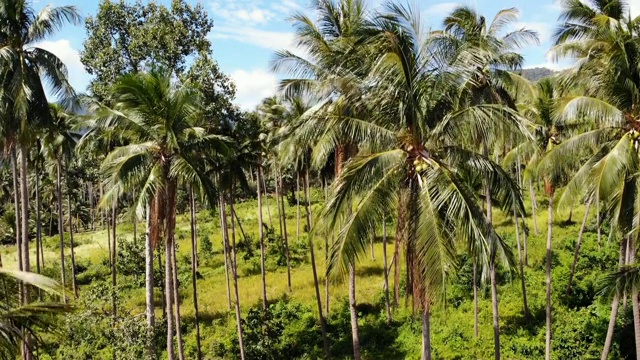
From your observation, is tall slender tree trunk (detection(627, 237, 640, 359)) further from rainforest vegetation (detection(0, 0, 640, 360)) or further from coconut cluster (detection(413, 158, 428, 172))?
coconut cluster (detection(413, 158, 428, 172))

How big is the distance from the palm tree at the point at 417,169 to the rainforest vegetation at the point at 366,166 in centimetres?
4

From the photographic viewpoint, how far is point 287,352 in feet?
82.9

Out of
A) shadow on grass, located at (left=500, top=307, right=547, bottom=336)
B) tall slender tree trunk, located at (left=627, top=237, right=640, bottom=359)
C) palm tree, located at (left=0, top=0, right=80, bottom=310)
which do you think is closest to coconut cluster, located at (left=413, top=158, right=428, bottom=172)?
tall slender tree trunk, located at (left=627, top=237, right=640, bottom=359)

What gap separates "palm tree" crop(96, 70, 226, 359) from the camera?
1439 centimetres

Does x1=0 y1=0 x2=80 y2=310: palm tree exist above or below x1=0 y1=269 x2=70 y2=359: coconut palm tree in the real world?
above

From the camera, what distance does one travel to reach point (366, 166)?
9875 millimetres

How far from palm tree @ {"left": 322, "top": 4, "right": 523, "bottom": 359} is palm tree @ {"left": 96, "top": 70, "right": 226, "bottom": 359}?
623 centimetres

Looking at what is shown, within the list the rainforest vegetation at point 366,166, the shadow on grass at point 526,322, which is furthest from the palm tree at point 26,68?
the shadow on grass at point 526,322

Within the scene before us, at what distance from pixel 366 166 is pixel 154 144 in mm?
7895

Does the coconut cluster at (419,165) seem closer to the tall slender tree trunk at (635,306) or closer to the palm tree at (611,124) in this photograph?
the palm tree at (611,124)

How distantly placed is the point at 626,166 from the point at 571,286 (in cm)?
1561

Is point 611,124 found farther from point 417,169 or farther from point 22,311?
point 22,311

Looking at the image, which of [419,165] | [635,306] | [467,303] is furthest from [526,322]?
[419,165]

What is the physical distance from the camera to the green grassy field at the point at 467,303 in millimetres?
22188
